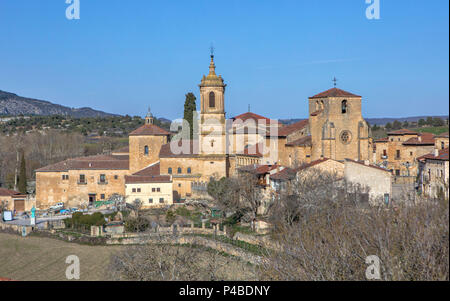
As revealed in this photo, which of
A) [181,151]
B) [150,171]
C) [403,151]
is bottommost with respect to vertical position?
[150,171]

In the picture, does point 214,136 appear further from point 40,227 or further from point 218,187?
point 40,227

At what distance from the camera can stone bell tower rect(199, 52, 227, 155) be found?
48.8 metres

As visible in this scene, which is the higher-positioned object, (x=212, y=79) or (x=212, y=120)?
(x=212, y=79)

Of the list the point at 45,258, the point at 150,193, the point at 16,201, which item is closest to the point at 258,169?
the point at 150,193

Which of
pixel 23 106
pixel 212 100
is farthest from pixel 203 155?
pixel 23 106

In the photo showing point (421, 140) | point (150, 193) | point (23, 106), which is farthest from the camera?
point (23, 106)

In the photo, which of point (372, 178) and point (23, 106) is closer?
point (372, 178)

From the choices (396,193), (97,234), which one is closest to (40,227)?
(97,234)

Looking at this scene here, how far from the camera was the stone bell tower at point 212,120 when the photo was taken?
48812mm

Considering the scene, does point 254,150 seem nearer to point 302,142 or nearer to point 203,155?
point 203,155

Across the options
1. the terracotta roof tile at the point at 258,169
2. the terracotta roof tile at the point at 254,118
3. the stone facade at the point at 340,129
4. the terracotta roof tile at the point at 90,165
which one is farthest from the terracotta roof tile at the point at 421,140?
the terracotta roof tile at the point at 90,165

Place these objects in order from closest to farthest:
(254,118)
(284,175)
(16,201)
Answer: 1. (284,175)
2. (16,201)
3. (254,118)

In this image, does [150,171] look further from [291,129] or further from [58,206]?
[291,129]

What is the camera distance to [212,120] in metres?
48.9
